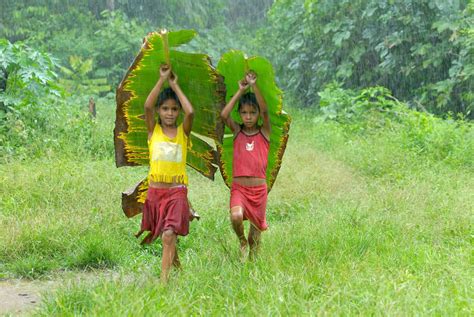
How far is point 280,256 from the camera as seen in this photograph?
201 inches

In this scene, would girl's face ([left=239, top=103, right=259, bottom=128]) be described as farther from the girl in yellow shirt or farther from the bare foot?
the bare foot

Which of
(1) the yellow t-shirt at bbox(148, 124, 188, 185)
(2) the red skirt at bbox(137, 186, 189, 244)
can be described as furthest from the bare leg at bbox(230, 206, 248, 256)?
(1) the yellow t-shirt at bbox(148, 124, 188, 185)

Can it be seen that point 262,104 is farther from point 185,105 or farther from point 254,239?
point 254,239

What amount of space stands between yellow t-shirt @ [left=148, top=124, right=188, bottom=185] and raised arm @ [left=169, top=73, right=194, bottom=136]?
0.10 m

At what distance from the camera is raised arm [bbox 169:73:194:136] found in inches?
191

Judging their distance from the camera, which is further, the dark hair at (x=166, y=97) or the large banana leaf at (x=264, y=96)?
the large banana leaf at (x=264, y=96)

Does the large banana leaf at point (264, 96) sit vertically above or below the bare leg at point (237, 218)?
above

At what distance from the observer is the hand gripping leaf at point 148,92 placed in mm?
4930

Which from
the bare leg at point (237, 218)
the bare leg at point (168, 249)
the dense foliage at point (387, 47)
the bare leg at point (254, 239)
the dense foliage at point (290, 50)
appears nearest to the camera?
the bare leg at point (168, 249)

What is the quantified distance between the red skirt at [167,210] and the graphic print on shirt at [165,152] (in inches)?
8.4

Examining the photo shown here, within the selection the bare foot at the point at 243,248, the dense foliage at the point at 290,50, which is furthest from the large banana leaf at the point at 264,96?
the dense foliage at the point at 290,50

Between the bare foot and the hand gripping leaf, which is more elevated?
the hand gripping leaf

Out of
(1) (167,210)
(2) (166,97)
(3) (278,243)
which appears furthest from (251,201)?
(2) (166,97)

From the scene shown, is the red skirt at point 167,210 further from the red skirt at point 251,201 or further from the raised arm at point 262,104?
the raised arm at point 262,104
